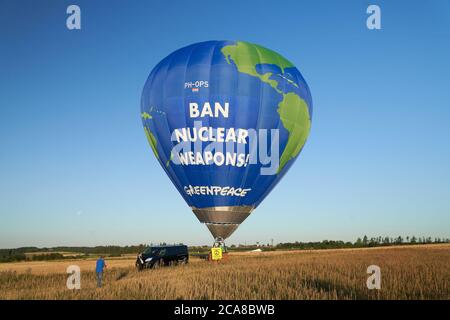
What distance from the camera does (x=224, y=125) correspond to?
2912 cm

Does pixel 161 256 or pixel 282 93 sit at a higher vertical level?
pixel 282 93

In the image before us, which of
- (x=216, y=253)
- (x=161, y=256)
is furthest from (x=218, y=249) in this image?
(x=161, y=256)

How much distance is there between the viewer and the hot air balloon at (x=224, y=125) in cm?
2930

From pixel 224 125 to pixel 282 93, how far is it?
14.2 feet

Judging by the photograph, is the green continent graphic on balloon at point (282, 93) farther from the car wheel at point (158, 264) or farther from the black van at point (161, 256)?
the car wheel at point (158, 264)

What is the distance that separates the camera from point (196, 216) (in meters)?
31.2

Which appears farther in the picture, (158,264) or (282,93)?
(158,264)

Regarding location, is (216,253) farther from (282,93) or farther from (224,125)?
(282,93)

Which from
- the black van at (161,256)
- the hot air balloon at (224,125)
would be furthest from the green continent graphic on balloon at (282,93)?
the black van at (161,256)

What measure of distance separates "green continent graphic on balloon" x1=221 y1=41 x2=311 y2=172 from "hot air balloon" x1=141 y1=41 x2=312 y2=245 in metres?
0.06

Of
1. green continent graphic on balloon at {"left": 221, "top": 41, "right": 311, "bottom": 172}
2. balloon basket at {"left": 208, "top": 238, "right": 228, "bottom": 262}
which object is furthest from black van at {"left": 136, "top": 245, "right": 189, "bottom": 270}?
green continent graphic on balloon at {"left": 221, "top": 41, "right": 311, "bottom": 172}

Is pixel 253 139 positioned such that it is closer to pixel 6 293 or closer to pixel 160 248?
pixel 160 248
